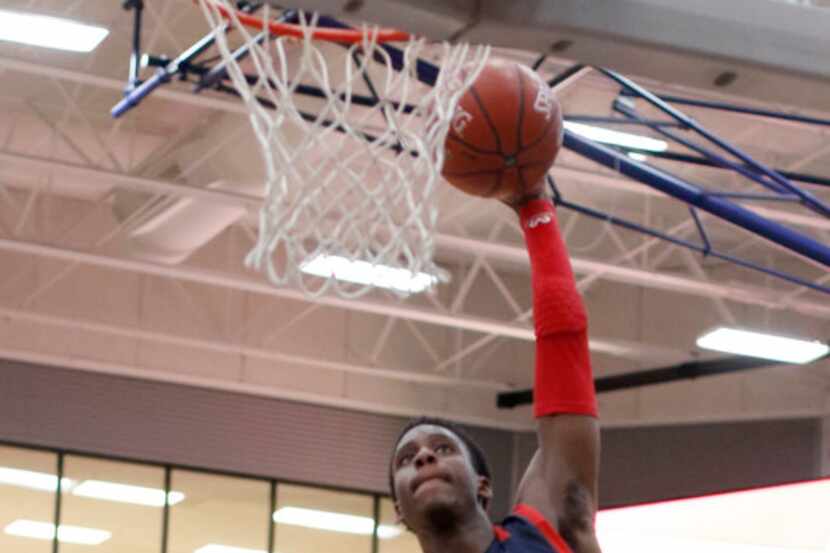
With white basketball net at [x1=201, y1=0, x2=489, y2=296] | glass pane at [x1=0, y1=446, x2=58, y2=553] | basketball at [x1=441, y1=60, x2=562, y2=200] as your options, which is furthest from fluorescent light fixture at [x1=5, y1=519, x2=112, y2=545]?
basketball at [x1=441, y1=60, x2=562, y2=200]

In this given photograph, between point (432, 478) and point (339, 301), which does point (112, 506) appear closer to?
point (339, 301)

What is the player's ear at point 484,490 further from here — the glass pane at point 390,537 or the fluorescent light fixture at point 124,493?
the glass pane at point 390,537

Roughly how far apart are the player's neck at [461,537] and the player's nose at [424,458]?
128 mm

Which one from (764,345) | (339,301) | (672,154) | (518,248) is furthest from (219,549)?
(672,154)

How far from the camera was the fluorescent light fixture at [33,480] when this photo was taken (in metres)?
15.5

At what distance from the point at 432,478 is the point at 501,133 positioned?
105cm

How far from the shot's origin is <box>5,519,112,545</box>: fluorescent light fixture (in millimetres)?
15367

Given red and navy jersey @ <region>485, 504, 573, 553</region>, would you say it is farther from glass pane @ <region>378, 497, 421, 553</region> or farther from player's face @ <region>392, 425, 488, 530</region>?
glass pane @ <region>378, 497, 421, 553</region>

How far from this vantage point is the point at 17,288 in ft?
49.9

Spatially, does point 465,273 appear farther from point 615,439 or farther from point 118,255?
point 118,255

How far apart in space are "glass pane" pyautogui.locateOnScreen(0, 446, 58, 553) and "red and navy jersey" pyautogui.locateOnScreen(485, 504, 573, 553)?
489 inches

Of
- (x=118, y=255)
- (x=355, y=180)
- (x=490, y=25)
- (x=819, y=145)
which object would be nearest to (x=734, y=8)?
(x=490, y=25)

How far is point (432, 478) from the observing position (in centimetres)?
349

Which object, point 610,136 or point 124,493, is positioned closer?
point 610,136
